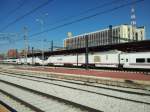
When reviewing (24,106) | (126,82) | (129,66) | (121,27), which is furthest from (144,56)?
(121,27)

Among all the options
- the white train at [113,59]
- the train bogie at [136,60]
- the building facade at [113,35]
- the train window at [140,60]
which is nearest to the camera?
the train bogie at [136,60]

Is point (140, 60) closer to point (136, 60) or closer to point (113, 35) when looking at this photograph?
point (136, 60)

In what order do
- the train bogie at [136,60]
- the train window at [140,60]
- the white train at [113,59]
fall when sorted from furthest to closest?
the white train at [113,59]
the train window at [140,60]
the train bogie at [136,60]

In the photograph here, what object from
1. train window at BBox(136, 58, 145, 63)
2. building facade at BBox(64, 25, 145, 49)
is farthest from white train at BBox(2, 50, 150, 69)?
building facade at BBox(64, 25, 145, 49)

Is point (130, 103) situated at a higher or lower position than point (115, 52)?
lower

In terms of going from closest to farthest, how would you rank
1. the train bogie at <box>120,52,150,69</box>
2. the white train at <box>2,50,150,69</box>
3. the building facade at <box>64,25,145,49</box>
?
the train bogie at <box>120,52,150,69</box> < the white train at <box>2,50,150,69</box> < the building facade at <box>64,25,145,49</box>

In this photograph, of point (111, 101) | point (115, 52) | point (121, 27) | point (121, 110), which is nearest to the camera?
point (121, 110)

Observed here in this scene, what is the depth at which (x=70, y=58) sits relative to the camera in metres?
54.9

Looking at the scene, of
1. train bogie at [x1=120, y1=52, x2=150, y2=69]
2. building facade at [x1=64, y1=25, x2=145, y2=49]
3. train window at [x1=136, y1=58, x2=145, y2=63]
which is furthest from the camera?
building facade at [x1=64, y1=25, x2=145, y2=49]

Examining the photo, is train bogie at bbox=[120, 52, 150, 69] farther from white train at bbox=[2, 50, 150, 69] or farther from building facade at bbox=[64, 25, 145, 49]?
building facade at bbox=[64, 25, 145, 49]

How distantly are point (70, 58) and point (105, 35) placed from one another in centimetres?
2640

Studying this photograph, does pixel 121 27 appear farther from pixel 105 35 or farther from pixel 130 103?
pixel 130 103

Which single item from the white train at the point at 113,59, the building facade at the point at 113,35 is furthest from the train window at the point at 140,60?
the building facade at the point at 113,35

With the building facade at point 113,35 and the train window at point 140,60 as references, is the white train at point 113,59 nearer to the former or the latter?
the train window at point 140,60
